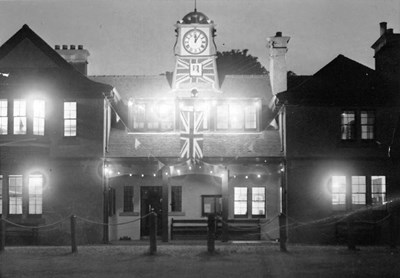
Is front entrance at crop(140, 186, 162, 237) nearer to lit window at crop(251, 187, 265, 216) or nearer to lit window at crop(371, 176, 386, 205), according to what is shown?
lit window at crop(251, 187, 265, 216)

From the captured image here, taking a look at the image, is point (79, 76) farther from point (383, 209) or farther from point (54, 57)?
point (383, 209)

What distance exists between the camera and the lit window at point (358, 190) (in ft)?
93.5

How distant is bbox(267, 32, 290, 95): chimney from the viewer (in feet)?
107

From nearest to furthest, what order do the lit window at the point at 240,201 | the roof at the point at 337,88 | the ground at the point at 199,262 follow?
the ground at the point at 199,262 → the roof at the point at 337,88 → the lit window at the point at 240,201

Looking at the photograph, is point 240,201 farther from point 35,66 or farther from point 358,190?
point 35,66

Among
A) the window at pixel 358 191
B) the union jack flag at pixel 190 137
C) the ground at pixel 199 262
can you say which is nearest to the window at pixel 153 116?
the union jack flag at pixel 190 137

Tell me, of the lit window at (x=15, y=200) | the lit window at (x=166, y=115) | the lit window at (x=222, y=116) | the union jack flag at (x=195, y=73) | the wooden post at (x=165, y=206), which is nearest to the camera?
the wooden post at (x=165, y=206)

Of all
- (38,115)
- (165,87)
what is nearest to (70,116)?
(38,115)

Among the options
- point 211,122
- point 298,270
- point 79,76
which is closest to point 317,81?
point 211,122

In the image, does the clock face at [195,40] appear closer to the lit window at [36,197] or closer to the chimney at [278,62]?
the chimney at [278,62]

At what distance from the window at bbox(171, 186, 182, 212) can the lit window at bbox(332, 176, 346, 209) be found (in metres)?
7.63

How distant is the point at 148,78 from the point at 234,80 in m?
4.40

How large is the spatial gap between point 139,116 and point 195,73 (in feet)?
10.9

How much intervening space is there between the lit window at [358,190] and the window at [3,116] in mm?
15348
